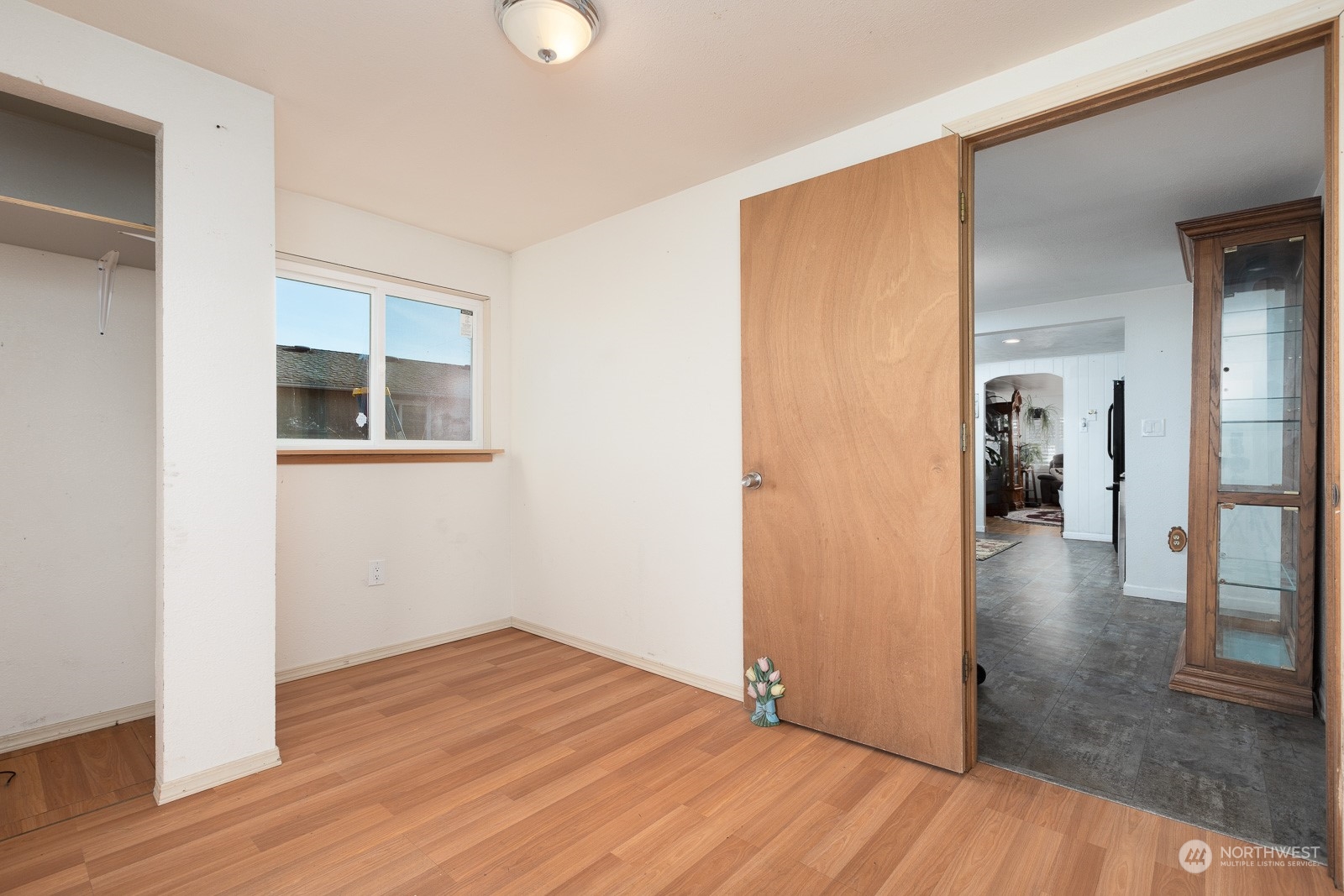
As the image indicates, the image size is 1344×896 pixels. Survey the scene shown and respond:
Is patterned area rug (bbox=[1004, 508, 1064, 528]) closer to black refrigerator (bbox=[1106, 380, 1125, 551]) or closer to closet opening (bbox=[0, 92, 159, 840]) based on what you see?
black refrigerator (bbox=[1106, 380, 1125, 551])

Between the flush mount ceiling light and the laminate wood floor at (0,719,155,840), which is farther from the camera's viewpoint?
the laminate wood floor at (0,719,155,840)

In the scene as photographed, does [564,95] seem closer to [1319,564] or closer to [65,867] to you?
[65,867]

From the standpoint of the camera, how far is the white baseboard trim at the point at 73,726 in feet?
7.45

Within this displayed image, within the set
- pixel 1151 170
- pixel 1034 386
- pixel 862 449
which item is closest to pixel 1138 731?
pixel 862 449

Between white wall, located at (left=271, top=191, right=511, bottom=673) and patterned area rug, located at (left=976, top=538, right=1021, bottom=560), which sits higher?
white wall, located at (left=271, top=191, right=511, bottom=673)

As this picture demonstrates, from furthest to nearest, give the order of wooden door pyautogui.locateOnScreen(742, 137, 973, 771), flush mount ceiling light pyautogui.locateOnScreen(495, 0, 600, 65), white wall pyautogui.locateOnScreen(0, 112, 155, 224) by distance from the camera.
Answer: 1. white wall pyautogui.locateOnScreen(0, 112, 155, 224)
2. wooden door pyautogui.locateOnScreen(742, 137, 973, 771)
3. flush mount ceiling light pyautogui.locateOnScreen(495, 0, 600, 65)

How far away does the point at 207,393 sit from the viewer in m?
2.02

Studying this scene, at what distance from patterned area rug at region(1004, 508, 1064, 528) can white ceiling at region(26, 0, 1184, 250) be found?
8.49 meters

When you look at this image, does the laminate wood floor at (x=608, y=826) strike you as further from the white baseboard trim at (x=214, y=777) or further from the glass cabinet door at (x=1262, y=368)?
the glass cabinet door at (x=1262, y=368)

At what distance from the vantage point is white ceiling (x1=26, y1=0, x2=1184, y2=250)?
1763mm

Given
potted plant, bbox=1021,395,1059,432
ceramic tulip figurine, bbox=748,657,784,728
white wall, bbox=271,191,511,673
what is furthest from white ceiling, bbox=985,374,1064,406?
ceramic tulip figurine, bbox=748,657,784,728

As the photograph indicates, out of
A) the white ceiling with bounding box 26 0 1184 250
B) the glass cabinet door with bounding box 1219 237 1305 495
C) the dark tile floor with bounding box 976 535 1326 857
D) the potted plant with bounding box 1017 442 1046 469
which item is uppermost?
the white ceiling with bounding box 26 0 1184 250

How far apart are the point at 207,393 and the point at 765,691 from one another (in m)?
2.24

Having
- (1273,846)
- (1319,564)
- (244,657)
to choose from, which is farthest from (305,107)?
(1319,564)
